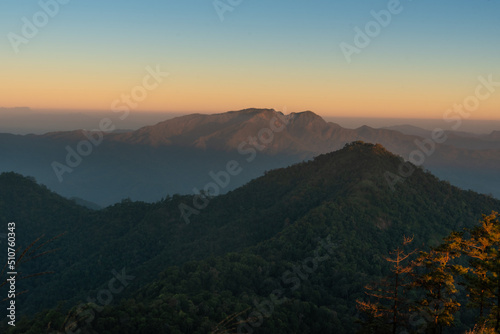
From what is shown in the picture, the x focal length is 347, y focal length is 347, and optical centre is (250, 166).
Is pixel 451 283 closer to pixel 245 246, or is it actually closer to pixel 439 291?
pixel 439 291

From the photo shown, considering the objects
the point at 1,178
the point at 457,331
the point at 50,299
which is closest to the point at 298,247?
the point at 457,331

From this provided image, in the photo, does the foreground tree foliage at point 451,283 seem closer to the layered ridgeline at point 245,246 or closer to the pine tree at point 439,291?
the pine tree at point 439,291

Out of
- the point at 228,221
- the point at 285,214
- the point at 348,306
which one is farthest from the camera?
the point at 228,221

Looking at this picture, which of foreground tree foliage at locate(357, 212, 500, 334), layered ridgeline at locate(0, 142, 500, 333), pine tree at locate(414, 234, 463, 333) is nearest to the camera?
foreground tree foliage at locate(357, 212, 500, 334)

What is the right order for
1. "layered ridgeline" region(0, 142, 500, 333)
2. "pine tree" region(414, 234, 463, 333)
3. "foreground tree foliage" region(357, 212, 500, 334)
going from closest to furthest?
"foreground tree foliage" region(357, 212, 500, 334) → "pine tree" region(414, 234, 463, 333) → "layered ridgeline" region(0, 142, 500, 333)

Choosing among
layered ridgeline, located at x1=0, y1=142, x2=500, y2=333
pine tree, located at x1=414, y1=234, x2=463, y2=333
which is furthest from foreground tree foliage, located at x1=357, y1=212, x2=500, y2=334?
layered ridgeline, located at x1=0, y1=142, x2=500, y2=333

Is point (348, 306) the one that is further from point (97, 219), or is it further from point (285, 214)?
point (97, 219)

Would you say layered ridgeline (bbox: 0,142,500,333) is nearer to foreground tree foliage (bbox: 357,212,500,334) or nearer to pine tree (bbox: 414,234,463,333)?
foreground tree foliage (bbox: 357,212,500,334)

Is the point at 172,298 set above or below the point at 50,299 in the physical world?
above
